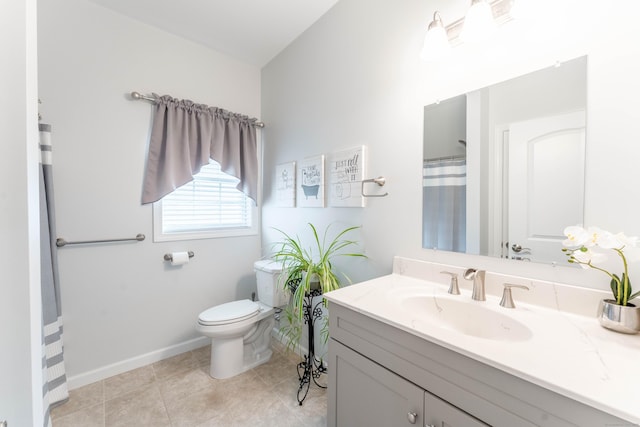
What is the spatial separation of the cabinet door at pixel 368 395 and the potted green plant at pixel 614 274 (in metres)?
0.63

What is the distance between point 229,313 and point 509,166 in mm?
1890

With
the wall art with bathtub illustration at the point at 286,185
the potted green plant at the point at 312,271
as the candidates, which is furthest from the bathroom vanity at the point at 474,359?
the wall art with bathtub illustration at the point at 286,185

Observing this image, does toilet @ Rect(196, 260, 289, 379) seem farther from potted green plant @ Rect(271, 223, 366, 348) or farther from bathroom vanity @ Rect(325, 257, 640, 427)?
bathroom vanity @ Rect(325, 257, 640, 427)

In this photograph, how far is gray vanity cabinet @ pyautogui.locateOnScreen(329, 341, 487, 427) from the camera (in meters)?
0.80

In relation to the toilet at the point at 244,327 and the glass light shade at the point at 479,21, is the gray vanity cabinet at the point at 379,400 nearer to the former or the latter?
the toilet at the point at 244,327

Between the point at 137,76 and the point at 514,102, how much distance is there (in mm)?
2412

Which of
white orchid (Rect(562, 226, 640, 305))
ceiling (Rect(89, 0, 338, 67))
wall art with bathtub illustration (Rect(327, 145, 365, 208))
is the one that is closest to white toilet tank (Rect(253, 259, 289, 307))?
wall art with bathtub illustration (Rect(327, 145, 365, 208))

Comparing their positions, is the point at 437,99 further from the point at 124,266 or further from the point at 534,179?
the point at 124,266

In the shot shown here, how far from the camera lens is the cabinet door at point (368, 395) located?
34.9 inches

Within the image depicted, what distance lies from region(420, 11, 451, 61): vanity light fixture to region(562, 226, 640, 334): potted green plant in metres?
0.90

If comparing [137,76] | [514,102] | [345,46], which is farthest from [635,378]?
[137,76]

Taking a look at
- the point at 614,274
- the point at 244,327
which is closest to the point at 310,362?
the point at 244,327

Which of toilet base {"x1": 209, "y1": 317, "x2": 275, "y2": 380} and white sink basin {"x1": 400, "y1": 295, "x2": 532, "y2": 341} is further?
toilet base {"x1": 209, "y1": 317, "x2": 275, "y2": 380}

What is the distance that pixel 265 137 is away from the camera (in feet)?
8.54
